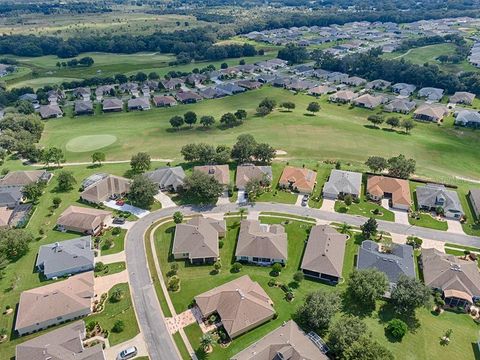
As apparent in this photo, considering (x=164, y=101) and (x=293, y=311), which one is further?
(x=164, y=101)

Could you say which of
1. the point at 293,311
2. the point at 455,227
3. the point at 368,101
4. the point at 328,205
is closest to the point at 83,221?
the point at 293,311

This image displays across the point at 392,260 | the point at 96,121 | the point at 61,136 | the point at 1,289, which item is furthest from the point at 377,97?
the point at 1,289

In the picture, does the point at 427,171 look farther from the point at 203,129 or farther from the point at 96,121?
the point at 96,121

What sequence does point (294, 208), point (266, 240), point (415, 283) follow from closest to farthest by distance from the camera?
point (415, 283) → point (266, 240) → point (294, 208)

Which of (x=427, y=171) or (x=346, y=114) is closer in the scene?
(x=427, y=171)

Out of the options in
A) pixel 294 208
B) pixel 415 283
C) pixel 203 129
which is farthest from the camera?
pixel 203 129

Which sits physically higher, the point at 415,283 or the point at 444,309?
the point at 415,283

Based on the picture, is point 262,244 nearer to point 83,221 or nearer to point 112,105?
point 83,221
